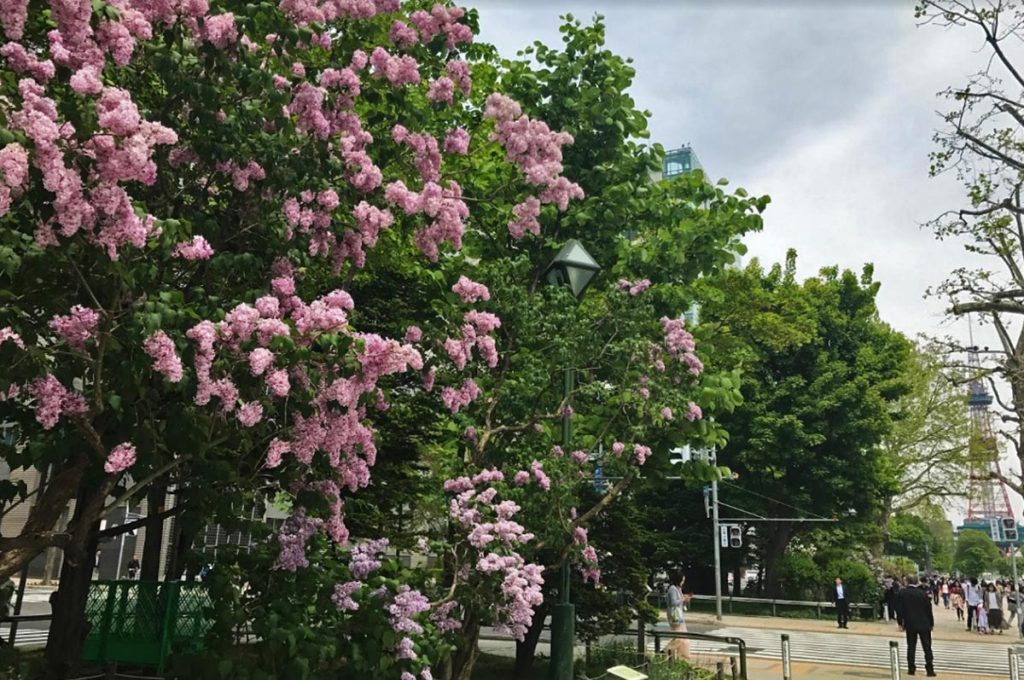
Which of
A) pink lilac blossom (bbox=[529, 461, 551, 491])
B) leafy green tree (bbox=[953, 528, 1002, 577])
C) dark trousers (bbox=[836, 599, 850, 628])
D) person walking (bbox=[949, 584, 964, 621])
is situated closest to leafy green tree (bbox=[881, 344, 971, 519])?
person walking (bbox=[949, 584, 964, 621])

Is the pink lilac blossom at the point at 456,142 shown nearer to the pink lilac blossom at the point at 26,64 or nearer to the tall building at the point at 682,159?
the pink lilac blossom at the point at 26,64

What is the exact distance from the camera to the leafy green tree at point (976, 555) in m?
130

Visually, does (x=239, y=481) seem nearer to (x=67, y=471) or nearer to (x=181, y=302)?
(x=67, y=471)

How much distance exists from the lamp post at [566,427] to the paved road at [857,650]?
1111 centimetres

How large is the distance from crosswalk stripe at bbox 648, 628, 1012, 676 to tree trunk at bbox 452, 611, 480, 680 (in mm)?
10000

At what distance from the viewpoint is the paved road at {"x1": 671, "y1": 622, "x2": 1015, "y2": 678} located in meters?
18.9

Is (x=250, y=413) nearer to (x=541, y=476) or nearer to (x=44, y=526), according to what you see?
(x=44, y=526)

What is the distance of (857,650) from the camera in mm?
21844

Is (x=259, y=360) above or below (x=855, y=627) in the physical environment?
above

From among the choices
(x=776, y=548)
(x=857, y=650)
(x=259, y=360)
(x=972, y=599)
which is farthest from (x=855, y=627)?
(x=259, y=360)

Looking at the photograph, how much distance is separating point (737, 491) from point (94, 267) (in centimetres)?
3841

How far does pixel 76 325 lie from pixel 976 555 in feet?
502

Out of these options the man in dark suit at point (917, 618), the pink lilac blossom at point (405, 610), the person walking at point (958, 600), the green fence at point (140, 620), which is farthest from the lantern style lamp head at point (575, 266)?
the person walking at point (958, 600)

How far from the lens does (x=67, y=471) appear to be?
5652mm
